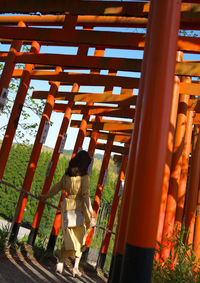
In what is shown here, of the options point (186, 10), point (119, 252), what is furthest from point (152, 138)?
point (186, 10)

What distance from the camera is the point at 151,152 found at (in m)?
2.08

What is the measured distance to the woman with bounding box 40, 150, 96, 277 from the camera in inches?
174

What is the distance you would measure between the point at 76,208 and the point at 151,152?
264 cm

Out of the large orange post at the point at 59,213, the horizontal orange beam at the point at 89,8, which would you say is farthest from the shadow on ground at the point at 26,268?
the horizontal orange beam at the point at 89,8

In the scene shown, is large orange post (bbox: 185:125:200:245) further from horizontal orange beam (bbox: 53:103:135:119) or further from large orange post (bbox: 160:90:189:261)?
horizontal orange beam (bbox: 53:103:135:119)

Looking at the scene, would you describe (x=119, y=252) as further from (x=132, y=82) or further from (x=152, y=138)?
(x=132, y=82)

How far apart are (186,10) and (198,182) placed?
481 cm

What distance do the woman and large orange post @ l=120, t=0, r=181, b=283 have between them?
7.66ft

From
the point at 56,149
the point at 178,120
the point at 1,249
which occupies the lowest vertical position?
the point at 1,249

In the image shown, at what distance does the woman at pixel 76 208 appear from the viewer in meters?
4.41

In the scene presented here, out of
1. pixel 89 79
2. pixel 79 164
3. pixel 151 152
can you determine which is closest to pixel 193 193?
pixel 89 79

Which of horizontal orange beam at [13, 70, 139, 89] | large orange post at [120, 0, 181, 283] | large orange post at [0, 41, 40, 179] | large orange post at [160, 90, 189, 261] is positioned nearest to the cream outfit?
large orange post at [0, 41, 40, 179]

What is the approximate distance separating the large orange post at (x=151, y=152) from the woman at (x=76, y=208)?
233 centimetres

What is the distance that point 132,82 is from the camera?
557 cm
